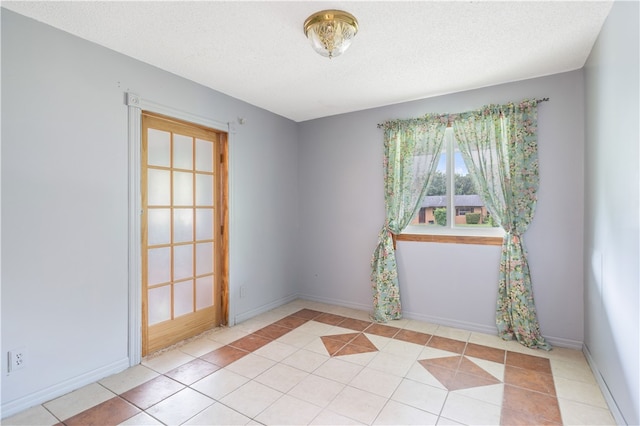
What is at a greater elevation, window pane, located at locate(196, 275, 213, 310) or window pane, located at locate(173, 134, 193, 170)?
window pane, located at locate(173, 134, 193, 170)

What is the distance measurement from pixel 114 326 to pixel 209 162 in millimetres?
1732

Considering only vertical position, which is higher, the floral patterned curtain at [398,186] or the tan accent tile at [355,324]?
the floral patterned curtain at [398,186]

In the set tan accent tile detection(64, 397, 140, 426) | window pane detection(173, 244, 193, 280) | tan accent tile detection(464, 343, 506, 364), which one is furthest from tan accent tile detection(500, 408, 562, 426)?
window pane detection(173, 244, 193, 280)

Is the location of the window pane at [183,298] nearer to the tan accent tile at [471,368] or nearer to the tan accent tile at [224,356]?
the tan accent tile at [224,356]

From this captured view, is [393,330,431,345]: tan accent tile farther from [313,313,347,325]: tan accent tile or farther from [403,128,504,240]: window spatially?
[403,128,504,240]: window

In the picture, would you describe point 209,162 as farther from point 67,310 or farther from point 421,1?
point 421,1

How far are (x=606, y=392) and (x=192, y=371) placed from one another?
291cm

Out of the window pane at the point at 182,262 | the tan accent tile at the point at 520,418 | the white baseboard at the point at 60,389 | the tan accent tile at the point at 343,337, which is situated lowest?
the tan accent tile at the point at 520,418

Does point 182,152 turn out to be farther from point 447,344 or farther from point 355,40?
point 447,344

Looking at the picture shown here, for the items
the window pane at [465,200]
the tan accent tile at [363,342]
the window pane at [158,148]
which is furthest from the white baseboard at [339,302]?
the window pane at [158,148]

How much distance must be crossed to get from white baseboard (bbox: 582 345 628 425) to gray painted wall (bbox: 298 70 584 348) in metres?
0.35

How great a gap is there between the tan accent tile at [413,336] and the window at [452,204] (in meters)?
1.09

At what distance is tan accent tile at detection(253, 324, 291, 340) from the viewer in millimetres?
3154

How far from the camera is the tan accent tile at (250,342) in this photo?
2904 mm
